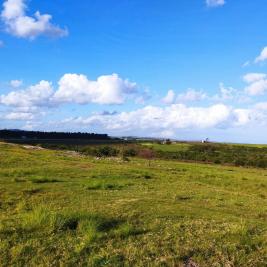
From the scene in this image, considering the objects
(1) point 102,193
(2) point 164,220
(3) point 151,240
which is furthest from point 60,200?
(3) point 151,240

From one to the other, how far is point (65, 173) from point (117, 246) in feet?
65.1

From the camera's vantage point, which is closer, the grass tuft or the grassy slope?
the grassy slope

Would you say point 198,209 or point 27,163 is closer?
point 198,209

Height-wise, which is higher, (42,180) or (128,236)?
(42,180)

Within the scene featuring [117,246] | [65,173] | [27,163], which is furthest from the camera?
[27,163]

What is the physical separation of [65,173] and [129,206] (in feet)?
50.2

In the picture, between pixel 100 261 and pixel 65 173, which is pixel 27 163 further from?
pixel 100 261

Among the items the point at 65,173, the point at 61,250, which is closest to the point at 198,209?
the point at 61,250

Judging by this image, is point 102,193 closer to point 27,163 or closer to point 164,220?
point 164,220

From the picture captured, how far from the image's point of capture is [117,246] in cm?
1063

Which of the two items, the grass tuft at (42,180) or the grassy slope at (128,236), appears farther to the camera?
the grass tuft at (42,180)

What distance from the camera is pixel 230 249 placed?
10797mm

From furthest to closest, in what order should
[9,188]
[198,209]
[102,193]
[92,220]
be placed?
[9,188]
[102,193]
[198,209]
[92,220]

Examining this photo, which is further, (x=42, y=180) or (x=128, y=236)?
(x=42, y=180)
